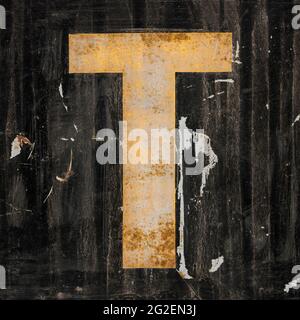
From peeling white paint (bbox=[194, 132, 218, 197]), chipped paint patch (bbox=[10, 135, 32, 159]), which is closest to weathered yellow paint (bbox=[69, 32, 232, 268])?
peeling white paint (bbox=[194, 132, 218, 197])

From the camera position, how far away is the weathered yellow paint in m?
2.16

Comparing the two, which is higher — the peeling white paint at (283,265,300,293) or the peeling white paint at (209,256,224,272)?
the peeling white paint at (209,256,224,272)

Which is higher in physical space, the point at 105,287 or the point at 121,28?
the point at 121,28

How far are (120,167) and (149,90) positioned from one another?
383 mm

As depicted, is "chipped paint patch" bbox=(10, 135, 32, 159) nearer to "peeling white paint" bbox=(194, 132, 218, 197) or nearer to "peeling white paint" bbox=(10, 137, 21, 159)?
"peeling white paint" bbox=(10, 137, 21, 159)

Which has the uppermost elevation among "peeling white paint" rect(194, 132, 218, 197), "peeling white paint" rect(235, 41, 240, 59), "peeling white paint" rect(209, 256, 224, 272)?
"peeling white paint" rect(235, 41, 240, 59)

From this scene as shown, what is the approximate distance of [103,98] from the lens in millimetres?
2170

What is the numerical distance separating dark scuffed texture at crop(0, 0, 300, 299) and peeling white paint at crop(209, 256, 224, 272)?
2 centimetres

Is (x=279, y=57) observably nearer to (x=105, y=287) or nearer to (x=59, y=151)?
(x=59, y=151)

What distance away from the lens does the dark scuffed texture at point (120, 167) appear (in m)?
2.15

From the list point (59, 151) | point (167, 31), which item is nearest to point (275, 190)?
point (167, 31)

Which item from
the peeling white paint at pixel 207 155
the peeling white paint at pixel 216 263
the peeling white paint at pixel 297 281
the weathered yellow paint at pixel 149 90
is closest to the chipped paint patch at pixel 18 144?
the weathered yellow paint at pixel 149 90

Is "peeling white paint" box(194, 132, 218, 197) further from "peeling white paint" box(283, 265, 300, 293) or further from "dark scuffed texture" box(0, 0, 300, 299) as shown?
"peeling white paint" box(283, 265, 300, 293)

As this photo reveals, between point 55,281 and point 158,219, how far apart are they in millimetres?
567
